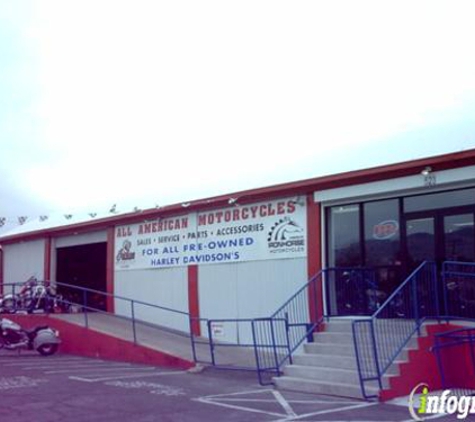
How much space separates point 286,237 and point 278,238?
0.94 feet

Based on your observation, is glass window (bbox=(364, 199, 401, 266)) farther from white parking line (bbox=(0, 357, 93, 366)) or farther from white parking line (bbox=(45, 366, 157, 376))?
white parking line (bbox=(0, 357, 93, 366))

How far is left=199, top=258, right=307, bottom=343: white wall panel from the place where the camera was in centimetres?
1551

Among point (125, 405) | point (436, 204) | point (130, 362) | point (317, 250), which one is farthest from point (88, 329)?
point (436, 204)

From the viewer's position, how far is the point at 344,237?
1461 cm

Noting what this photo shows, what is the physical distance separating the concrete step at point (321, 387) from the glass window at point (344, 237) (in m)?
3.80

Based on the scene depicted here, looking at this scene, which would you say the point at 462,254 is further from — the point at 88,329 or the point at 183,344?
the point at 88,329

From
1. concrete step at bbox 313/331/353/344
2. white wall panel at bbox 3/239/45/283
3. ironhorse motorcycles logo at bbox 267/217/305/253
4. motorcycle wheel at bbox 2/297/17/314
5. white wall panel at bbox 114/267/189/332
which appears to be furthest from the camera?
white wall panel at bbox 3/239/45/283

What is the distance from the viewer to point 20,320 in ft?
63.6

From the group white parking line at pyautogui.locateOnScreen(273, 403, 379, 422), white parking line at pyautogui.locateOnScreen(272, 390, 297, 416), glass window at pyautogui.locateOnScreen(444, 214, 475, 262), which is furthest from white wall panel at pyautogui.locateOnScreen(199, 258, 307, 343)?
white parking line at pyautogui.locateOnScreen(273, 403, 379, 422)

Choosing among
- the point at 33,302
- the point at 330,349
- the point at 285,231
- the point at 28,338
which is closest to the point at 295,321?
the point at 330,349

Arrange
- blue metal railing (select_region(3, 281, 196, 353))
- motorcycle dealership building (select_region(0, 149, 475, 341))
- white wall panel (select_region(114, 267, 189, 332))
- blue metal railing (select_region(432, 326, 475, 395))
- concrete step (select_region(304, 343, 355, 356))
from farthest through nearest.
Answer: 1. white wall panel (select_region(114, 267, 189, 332))
2. blue metal railing (select_region(3, 281, 196, 353))
3. motorcycle dealership building (select_region(0, 149, 475, 341))
4. concrete step (select_region(304, 343, 355, 356))
5. blue metal railing (select_region(432, 326, 475, 395))

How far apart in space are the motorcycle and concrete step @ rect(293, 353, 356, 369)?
289 inches

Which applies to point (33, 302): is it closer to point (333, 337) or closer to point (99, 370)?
point (99, 370)

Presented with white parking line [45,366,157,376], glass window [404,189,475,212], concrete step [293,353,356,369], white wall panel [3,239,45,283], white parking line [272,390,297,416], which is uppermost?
glass window [404,189,475,212]
